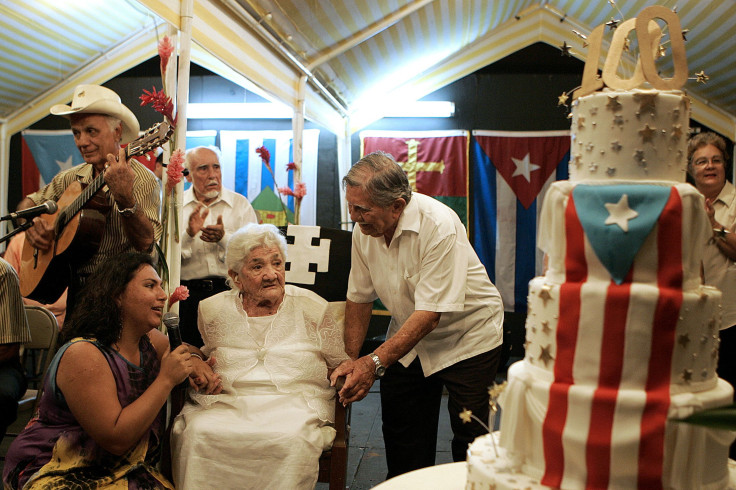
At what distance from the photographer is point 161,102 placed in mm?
2736

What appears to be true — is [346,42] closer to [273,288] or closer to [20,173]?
[20,173]

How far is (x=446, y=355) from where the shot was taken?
99.0 inches

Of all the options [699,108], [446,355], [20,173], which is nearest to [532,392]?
[446,355]

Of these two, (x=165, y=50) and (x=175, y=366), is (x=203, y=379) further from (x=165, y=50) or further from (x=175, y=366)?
(x=165, y=50)

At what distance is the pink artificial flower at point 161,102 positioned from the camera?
105 inches

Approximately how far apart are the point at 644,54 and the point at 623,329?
22.5 inches

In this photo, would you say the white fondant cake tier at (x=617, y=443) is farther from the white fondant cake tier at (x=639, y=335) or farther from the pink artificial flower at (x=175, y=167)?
the pink artificial flower at (x=175, y=167)

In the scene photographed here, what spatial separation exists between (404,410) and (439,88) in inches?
198

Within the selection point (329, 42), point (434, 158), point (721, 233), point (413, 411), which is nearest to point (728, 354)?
point (721, 233)

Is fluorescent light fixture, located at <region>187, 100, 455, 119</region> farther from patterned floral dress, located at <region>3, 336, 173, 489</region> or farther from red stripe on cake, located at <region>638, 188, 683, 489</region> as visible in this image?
red stripe on cake, located at <region>638, 188, 683, 489</region>

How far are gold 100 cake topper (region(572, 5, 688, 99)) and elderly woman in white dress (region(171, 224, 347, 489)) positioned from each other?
1448mm

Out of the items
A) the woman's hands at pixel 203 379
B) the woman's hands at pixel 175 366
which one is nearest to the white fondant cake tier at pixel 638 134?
the woman's hands at pixel 175 366

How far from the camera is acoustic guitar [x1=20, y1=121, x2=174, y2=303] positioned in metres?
2.37

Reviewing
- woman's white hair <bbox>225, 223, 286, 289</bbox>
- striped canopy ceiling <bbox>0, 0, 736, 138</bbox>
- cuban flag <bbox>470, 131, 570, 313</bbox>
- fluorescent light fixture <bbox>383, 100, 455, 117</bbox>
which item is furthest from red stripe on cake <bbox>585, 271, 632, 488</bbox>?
fluorescent light fixture <bbox>383, 100, 455, 117</bbox>
